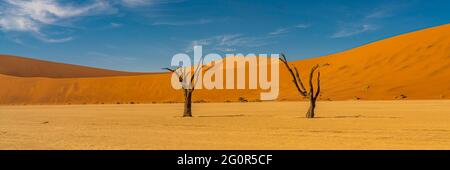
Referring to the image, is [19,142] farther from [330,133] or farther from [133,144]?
[330,133]

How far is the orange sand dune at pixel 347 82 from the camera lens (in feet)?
181

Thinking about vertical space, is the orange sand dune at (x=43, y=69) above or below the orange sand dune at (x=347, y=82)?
above

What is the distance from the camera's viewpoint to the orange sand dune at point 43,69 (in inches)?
5231

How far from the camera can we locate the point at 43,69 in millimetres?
140375

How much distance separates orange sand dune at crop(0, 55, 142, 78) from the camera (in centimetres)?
13288

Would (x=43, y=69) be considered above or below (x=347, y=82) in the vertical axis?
above

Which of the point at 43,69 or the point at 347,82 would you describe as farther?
the point at 43,69

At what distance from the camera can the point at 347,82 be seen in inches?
2518

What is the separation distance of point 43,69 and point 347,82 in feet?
333

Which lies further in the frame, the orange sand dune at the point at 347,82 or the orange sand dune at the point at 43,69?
the orange sand dune at the point at 43,69

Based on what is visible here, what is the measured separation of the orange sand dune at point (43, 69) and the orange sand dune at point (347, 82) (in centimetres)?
3973
